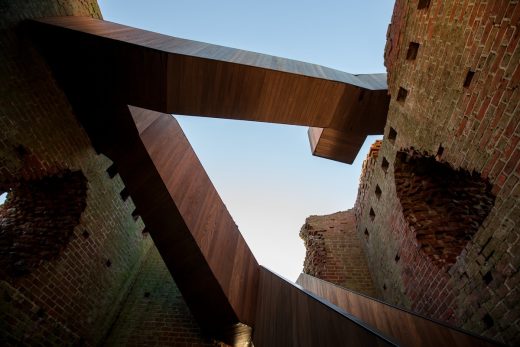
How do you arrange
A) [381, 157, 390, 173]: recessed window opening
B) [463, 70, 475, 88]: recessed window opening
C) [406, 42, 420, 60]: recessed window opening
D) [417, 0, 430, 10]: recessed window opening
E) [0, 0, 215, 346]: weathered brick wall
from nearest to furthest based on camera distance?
[463, 70, 475, 88]: recessed window opening < [417, 0, 430, 10]: recessed window opening < [0, 0, 215, 346]: weathered brick wall < [406, 42, 420, 60]: recessed window opening < [381, 157, 390, 173]: recessed window opening

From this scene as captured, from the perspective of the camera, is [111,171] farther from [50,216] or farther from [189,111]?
[189,111]

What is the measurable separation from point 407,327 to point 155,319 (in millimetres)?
5702

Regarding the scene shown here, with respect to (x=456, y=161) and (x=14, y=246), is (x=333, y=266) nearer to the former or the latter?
(x=456, y=161)

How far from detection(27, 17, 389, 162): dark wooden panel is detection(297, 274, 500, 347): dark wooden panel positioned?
315 centimetres

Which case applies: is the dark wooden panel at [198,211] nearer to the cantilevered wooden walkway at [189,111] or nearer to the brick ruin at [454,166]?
the cantilevered wooden walkway at [189,111]

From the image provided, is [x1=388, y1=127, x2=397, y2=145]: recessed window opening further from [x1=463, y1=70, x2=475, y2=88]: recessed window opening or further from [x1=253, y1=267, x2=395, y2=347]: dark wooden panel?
[x1=253, y1=267, x2=395, y2=347]: dark wooden panel

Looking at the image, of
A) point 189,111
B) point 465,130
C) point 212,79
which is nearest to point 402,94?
point 465,130

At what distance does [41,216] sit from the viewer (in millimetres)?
5242

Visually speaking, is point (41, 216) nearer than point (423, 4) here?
No

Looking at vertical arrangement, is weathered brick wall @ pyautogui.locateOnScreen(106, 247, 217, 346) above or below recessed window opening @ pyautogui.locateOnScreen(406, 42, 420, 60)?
below

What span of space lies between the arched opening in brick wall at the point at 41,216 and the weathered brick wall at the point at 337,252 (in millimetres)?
5913

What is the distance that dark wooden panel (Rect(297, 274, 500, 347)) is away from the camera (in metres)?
2.05

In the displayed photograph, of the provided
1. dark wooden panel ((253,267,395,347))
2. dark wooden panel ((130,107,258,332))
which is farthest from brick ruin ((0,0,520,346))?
dark wooden panel ((253,267,395,347))

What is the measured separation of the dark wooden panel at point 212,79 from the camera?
3787 millimetres
